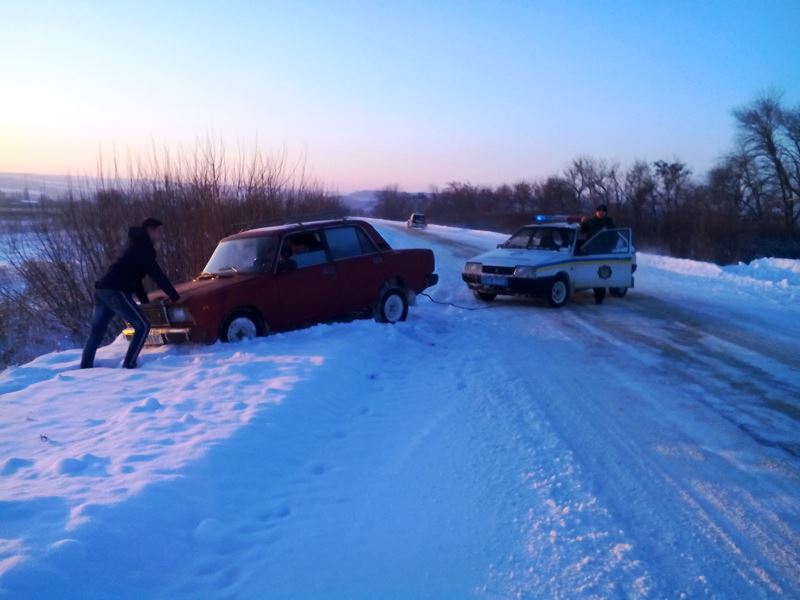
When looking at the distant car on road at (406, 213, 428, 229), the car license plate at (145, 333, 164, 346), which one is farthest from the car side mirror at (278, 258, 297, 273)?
the distant car on road at (406, 213, 428, 229)

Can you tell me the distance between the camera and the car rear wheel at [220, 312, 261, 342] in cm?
812

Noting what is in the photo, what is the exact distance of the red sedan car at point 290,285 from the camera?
26.4ft

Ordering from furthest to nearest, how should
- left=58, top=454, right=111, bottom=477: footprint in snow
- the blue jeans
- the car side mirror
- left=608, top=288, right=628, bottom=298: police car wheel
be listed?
1. left=608, top=288, right=628, bottom=298: police car wheel
2. the car side mirror
3. the blue jeans
4. left=58, top=454, right=111, bottom=477: footprint in snow

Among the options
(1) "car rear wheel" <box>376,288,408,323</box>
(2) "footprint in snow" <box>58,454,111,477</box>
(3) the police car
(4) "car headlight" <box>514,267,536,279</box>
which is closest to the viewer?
A: (2) "footprint in snow" <box>58,454,111,477</box>

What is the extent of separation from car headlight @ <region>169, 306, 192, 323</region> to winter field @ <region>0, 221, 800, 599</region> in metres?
0.43

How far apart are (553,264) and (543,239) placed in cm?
123

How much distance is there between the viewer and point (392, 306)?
1023cm

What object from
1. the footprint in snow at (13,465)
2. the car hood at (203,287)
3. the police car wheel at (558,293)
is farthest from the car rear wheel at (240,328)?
the police car wheel at (558,293)

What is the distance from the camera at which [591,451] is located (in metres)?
4.93

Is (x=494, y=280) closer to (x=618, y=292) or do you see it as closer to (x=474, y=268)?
(x=474, y=268)

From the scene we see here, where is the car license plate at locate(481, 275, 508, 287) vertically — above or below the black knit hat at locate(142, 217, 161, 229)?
below

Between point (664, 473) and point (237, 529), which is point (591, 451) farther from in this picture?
point (237, 529)

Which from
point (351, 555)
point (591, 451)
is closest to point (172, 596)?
point (351, 555)

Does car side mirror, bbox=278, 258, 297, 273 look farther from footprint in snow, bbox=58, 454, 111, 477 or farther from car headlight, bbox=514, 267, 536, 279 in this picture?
car headlight, bbox=514, 267, 536, 279
